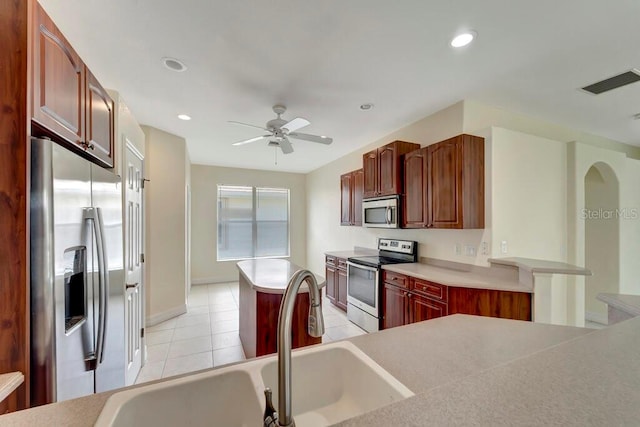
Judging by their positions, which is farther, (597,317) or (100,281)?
(597,317)

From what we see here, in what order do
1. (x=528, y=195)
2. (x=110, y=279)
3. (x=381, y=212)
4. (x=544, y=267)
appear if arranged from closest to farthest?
(x=110, y=279)
(x=544, y=267)
(x=528, y=195)
(x=381, y=212)

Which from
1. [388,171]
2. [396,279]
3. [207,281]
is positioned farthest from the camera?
[207,281]

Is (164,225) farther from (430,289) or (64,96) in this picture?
(430,289)

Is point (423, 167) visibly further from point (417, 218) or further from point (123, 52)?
point (123, 52)

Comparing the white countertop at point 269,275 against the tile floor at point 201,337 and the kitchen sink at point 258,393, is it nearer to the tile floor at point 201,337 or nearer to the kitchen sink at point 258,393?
the kitchen sink at point 258,393

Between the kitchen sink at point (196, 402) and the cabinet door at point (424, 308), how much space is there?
207 cm

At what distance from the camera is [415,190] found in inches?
124

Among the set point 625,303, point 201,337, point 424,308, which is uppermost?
point 625,303

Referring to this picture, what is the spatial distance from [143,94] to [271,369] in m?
2.93

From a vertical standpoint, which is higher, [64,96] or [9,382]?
[64,96]

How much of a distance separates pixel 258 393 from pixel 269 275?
172cm

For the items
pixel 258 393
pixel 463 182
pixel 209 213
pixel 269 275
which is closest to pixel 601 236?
pixel 463 182

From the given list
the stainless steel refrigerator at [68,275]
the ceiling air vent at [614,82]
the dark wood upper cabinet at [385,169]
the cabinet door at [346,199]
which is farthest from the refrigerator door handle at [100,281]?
the ceiling air vent at [614,82]

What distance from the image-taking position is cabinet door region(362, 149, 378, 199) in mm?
3699
